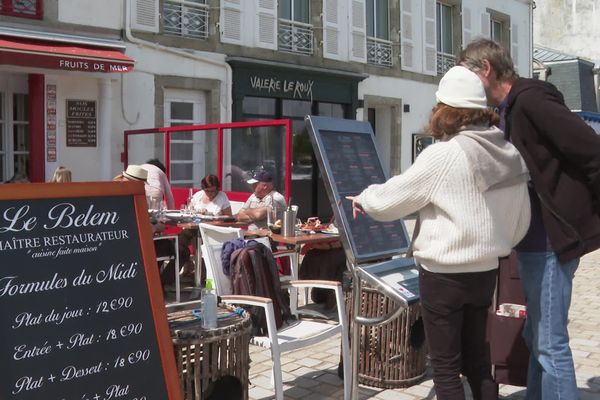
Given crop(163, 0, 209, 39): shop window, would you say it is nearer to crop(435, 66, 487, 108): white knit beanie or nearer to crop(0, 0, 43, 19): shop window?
crop(0, 0, 43, 19): shop window

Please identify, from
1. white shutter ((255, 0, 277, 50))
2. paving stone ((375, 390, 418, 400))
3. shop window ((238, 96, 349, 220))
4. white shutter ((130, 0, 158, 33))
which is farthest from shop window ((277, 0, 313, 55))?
paving stone ((375, 390, 418, 400))

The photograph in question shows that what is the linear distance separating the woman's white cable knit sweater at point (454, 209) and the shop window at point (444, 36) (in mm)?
15128

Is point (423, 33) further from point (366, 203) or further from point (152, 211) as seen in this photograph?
point (366, 203)

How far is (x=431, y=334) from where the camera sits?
8.91ft

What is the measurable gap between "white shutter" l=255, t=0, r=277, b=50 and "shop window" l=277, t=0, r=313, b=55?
→ 9.4 inches

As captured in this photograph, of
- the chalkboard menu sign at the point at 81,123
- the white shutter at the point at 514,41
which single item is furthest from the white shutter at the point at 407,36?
the chalkboard menu sign at the point at 81,123

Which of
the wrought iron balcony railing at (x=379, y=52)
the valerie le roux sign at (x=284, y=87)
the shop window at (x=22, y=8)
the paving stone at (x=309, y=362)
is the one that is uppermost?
the wrought iron balcony railing at (x=379, y=52)

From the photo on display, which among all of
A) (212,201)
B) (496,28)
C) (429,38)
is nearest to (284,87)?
(429,38)

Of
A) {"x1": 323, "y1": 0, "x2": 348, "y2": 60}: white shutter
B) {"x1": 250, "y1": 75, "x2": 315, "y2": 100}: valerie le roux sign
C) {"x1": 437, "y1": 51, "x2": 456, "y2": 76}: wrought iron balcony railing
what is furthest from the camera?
{"x1": 437, "y1": 51, "x2": 456, "y2": 76}: wrought iron balcony railing

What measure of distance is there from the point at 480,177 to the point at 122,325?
1453 millimetres

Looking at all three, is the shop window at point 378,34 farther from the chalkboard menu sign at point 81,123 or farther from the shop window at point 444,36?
the chalkboard menu sign at point 81,123

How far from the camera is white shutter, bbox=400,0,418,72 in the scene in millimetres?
15750

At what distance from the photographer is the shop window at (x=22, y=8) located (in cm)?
947

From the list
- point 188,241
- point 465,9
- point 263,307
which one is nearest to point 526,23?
point 465,9
